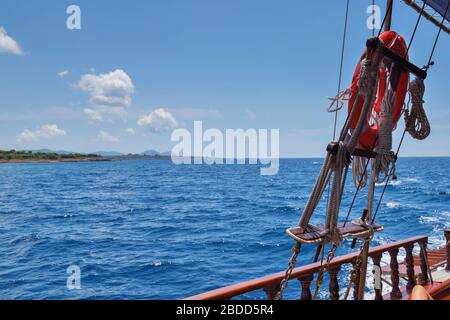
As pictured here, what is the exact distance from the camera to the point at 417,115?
3.77 metres

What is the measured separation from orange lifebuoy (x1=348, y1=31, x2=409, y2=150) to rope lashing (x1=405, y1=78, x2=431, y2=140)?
29 cm

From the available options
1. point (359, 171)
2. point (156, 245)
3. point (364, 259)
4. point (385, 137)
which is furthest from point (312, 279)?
point (156, 245)

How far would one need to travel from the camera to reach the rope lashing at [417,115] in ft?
11.9

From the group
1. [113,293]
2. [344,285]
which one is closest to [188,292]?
[113,293]

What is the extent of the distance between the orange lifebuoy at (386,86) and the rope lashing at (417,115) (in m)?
0.29

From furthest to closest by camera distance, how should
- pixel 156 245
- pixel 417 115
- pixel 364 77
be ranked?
pixel 156 245, pixel 417 115, pixel 364 77

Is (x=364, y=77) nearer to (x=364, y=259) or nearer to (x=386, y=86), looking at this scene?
(x=386, y=86)

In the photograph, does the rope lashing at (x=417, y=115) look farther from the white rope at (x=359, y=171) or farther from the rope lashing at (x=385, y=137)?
the white rope at (x=359, y=171)

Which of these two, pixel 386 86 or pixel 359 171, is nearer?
pixel 386 86

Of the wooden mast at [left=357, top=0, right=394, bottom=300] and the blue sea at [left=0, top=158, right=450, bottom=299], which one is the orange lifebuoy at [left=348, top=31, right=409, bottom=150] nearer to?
the wooden mast at [left=357, top=0, right=394, bottom=300]

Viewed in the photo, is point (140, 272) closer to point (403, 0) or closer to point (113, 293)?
point (113, 293)

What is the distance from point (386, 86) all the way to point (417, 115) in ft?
1.94
